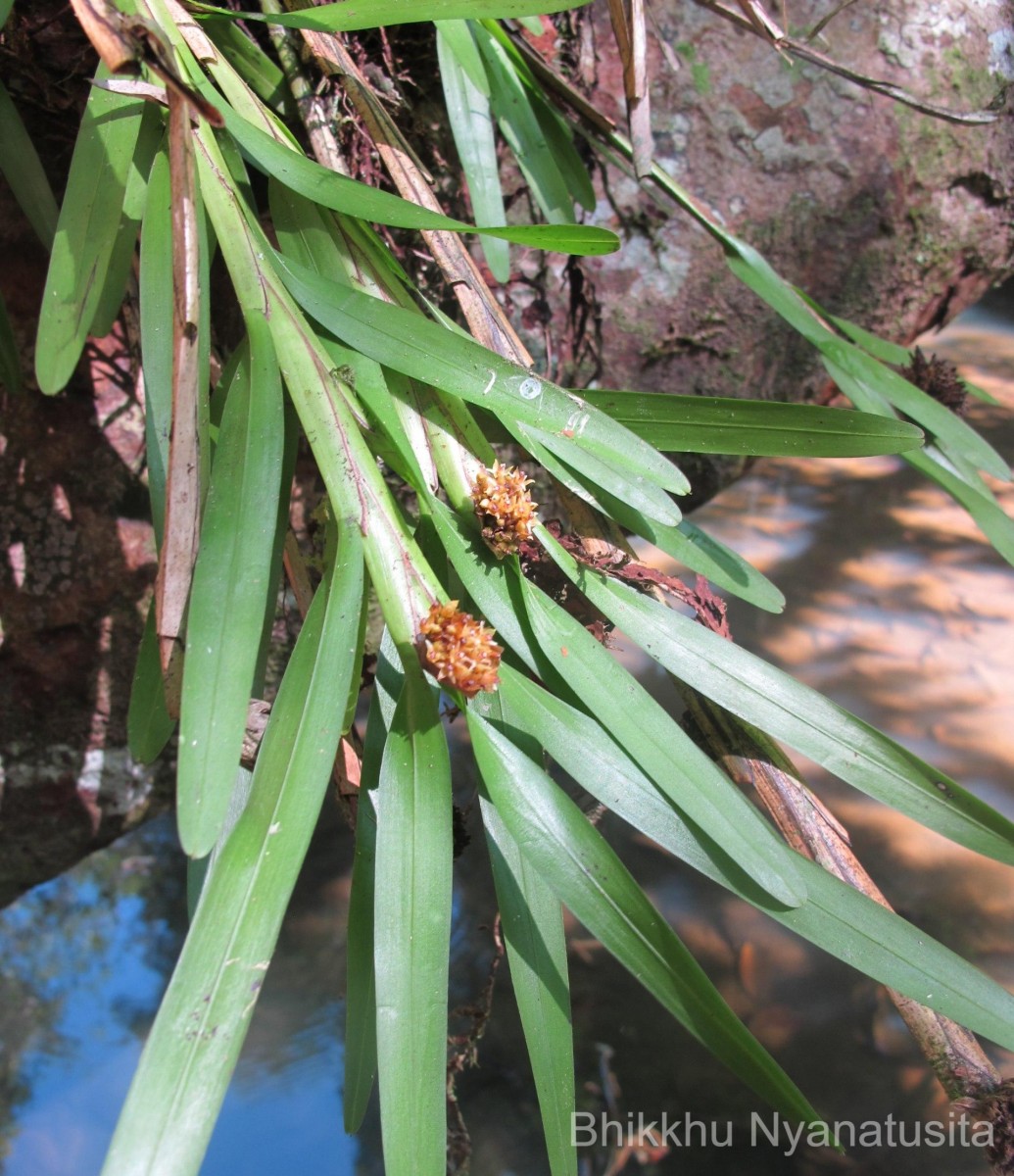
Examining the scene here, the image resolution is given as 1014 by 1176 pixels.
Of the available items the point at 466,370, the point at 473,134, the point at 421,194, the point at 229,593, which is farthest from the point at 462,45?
the point at 229,593

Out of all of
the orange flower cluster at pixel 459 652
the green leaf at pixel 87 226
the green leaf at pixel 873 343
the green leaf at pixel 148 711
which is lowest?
the orange flower cluster at pixel 459 652

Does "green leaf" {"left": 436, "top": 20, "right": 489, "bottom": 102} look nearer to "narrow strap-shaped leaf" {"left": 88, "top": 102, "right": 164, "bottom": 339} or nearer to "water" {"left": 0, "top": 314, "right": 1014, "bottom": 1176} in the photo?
"narrow strap-shaped leaf" {"left": 88, "top": 102, "right": 164, "bottom": 339}

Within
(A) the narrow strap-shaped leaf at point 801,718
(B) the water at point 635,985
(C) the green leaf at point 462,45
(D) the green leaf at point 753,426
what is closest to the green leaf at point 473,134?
(C) the green leaf at point 462,45

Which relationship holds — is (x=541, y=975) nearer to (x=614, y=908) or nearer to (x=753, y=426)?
(x=614, y=908)

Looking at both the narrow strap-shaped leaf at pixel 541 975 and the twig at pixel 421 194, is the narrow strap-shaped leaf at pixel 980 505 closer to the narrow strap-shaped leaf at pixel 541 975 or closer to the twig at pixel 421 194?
the twig at pixel 421 194

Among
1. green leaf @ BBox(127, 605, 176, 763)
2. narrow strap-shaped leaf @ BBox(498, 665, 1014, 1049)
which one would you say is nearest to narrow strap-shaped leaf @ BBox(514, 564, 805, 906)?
narrow strap-shaped leaf @ BBox(498, 665, 1014, 1049)

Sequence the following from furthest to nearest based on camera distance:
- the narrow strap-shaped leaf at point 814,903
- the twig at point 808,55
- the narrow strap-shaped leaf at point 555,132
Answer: the narrow strap-shaped leaf at point 555,132, the twig at point 808,55, the narrow strap-shaped leaf at point 814,903

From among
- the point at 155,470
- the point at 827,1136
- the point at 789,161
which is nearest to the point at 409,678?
the point at 155,470
